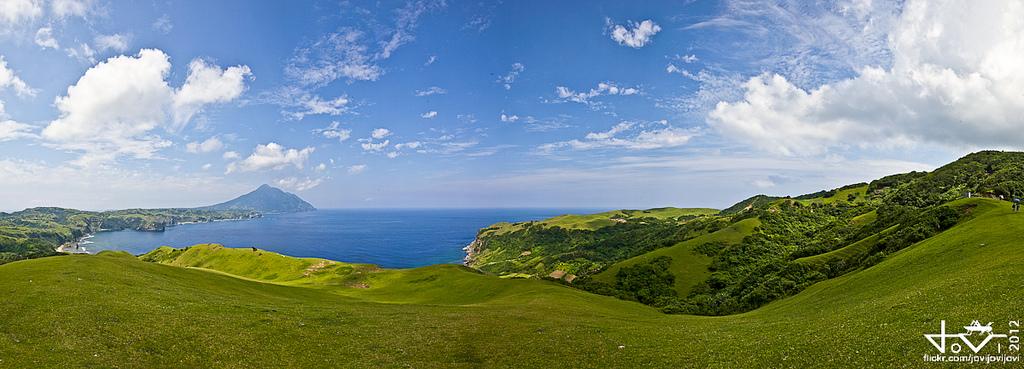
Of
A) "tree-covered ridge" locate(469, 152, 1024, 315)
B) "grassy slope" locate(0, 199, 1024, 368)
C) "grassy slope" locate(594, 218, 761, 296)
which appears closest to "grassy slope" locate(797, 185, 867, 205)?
"tree-covered ridge" locate(469, 152, 1024, 315)

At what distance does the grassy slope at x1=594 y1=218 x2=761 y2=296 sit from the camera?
109 meters

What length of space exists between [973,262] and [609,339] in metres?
29.4

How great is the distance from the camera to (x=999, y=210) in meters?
52.3

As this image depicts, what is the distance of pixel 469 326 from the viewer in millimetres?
35250

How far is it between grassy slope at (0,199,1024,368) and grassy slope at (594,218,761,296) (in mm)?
66814

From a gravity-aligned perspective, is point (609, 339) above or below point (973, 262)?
below

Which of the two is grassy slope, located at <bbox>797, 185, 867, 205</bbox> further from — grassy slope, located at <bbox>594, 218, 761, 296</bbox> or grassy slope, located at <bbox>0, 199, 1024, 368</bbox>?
grassy slope, located at <bbox>0, 199, 1024, 368</bbox>

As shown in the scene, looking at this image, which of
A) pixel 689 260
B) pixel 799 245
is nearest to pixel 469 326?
pixel 689 260

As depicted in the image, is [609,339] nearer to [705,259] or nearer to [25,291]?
[25,291]

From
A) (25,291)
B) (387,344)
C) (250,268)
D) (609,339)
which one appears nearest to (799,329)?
(609,339)

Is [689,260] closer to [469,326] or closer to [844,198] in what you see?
[469,326]

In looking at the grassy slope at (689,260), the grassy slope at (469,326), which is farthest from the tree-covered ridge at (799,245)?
the grassy slope at (469,326)

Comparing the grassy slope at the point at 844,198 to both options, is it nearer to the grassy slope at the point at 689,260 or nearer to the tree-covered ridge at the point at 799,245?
the tree-covered ridge at the point at 799,245

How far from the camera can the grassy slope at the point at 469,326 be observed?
71.5 feet
